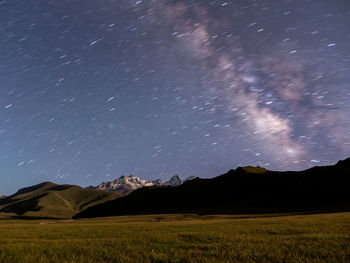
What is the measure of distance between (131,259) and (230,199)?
203 m

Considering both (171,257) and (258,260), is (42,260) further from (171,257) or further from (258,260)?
(258,260)

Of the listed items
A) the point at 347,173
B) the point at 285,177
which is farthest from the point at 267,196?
the point at 347,173

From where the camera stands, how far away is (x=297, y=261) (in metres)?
6.52

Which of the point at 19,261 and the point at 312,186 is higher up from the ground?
the point at 19,261

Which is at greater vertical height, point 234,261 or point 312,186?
point 234,261

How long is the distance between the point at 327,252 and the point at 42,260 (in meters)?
9.25

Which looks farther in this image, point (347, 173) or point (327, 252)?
point (347, 173)

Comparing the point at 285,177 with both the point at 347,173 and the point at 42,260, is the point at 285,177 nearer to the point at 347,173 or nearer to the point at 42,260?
the point at 347,173

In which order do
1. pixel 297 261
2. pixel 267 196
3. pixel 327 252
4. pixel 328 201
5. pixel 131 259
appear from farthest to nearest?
pixel 267 196 < pixel 328 201 < pixel 327 252 < pixel 131 259 < pixel 297 261

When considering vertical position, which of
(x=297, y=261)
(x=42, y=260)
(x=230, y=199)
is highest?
(x=42, y=260)

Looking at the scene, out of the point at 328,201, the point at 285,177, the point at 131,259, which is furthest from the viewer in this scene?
the point at 285,177

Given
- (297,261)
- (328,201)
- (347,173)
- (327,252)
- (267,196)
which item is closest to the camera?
(297,261)

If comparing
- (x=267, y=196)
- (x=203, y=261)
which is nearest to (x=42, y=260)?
(x=203, y=261)

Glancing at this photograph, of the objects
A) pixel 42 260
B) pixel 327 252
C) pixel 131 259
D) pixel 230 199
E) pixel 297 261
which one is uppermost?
pixel 42 260
